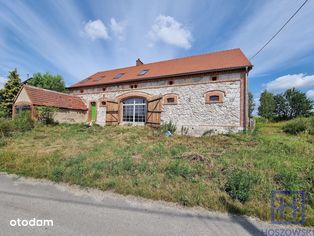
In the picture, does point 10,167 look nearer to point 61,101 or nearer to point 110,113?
point 110,113

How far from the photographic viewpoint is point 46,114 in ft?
42.9

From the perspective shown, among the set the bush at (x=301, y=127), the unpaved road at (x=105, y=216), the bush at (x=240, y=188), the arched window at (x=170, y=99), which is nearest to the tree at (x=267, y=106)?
the bush at (x=301, y=127)

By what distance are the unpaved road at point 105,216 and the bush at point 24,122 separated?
30.1 ft

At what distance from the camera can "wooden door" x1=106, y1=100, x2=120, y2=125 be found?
14.6 meters

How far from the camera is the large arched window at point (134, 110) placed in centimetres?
1391

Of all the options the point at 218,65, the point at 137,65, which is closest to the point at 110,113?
the point at 137,65

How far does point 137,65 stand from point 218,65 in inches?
396

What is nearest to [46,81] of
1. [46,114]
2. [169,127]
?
[46,114]

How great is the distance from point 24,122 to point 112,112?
6.31 meters

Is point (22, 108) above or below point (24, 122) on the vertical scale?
above

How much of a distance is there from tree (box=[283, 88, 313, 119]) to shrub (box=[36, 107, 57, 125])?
142ft

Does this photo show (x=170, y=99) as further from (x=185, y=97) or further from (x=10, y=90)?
(x=10, y=90)

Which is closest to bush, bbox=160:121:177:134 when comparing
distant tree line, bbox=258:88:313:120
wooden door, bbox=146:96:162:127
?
wooden door, bbox=146:96:162:127

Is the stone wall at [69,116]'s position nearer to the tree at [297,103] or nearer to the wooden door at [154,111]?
the wooden door at [154,111]
